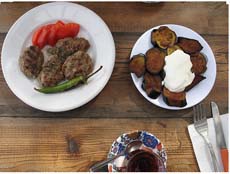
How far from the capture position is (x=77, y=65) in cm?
149

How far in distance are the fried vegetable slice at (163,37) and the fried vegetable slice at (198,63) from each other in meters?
0.10

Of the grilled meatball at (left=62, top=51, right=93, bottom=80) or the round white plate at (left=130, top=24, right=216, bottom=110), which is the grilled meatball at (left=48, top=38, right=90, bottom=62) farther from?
the round white plate at (left=130, top=24, right=216, bottom=110)

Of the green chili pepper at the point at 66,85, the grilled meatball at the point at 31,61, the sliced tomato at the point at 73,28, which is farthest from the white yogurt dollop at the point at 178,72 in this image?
the grilled meatball at the point at 31,61

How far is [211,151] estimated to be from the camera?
1432mm

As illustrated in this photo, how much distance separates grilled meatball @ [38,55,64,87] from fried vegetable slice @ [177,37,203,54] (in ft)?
1.48

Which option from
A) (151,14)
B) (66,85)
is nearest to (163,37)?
(151,14)

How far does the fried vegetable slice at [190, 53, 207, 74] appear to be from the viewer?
1.47m

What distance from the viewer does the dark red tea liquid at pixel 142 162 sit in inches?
52.0

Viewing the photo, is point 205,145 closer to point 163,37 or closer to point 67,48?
point 163,37

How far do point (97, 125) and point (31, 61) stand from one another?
0.34 metres

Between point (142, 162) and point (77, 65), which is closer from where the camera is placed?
point (142, 162)

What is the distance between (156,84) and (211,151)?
1.00ft

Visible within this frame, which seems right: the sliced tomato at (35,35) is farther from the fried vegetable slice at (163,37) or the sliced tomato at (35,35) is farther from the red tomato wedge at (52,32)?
the fried vegetable slice at (163,37)

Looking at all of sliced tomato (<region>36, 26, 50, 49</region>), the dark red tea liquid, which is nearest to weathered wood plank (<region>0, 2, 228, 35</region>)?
sliced tomato (<region>36, 26, 50, 49</region>)
